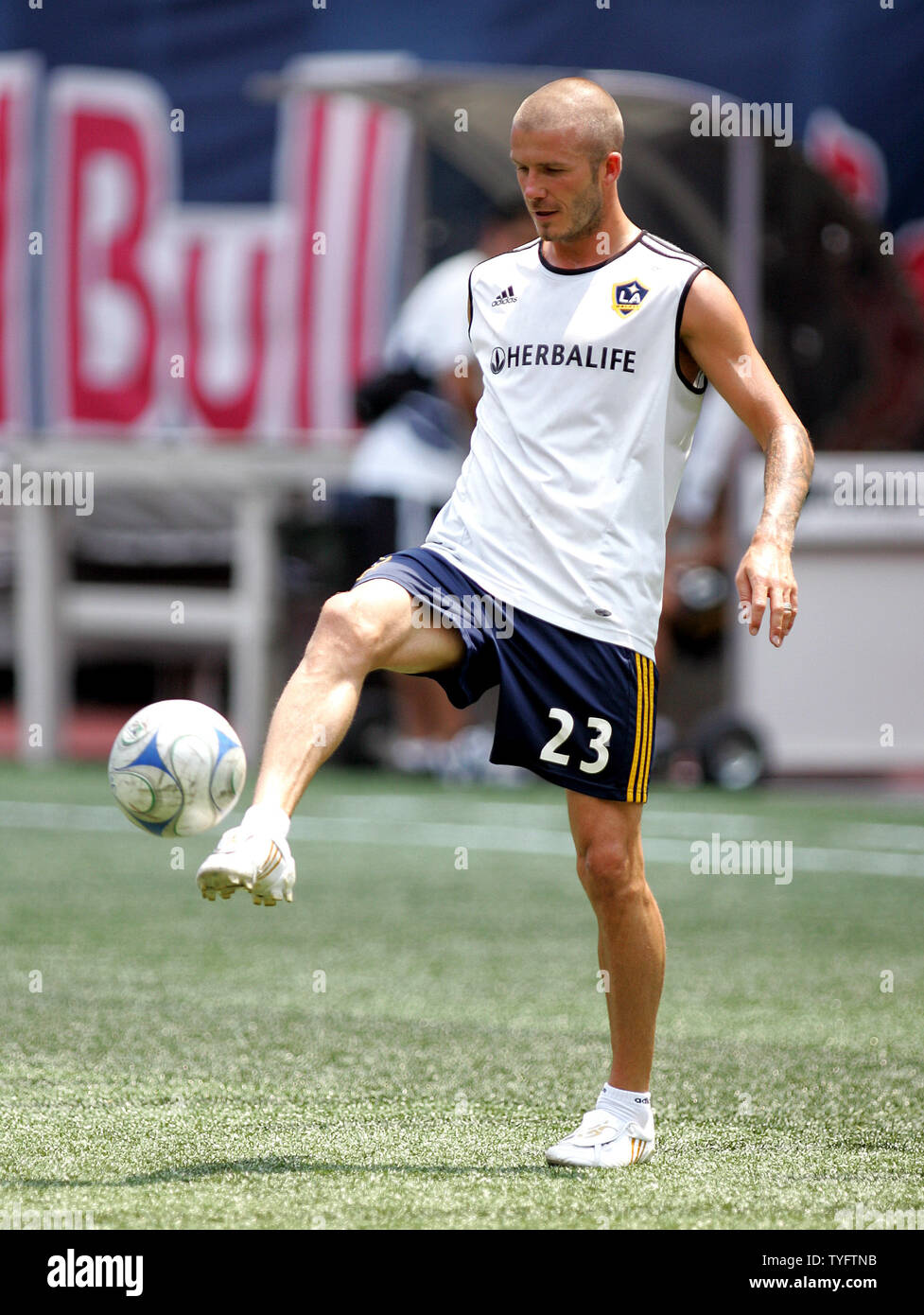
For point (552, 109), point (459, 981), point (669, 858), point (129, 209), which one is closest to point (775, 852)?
point (669, 858)

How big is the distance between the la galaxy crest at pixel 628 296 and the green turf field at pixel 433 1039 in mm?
1639

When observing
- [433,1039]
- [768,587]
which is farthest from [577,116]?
[433,1039]

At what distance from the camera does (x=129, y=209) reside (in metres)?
16.0

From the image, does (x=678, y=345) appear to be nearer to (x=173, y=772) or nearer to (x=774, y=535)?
(x=774, y=535)

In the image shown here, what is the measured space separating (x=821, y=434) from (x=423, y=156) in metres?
3.82

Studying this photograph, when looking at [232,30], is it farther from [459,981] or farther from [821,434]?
[459,981]

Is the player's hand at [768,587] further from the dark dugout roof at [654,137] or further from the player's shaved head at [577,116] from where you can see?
the dark dugout roof at [654,137]

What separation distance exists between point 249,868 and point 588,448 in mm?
1191

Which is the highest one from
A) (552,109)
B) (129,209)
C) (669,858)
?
(129,209)

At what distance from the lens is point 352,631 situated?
3.62 m

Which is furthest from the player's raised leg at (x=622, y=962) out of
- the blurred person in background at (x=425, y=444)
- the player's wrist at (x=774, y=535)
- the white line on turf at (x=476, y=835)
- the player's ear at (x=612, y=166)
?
the blurred person in background at (x=425, y=444)

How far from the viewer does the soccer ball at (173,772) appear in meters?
3.69

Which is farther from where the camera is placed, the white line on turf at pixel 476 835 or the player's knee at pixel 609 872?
the white line on turf at pixel 476 835

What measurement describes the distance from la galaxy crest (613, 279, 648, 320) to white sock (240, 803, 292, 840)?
4.01 feet
